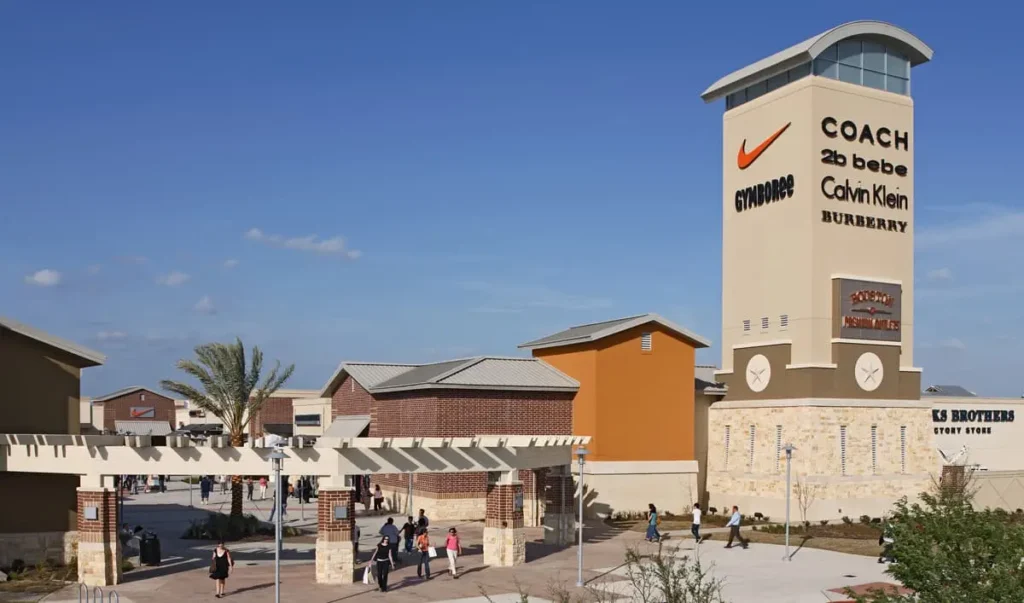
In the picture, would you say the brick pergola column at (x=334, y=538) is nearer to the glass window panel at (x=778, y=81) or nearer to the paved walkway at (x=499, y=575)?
the paved walkway at (x=499, y=575)

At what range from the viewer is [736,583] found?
104 feet

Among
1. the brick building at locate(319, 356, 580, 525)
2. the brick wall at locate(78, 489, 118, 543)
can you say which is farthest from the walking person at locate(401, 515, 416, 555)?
the brick building at locate(319, 356, 580, 525)

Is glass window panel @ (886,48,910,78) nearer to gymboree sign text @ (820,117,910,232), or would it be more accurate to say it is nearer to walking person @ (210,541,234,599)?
gymboree sign text @ (820,117,910,232)

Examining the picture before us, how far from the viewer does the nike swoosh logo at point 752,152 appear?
49.3 meters

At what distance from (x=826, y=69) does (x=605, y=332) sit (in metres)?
15.4

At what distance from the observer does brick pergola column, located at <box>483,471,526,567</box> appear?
110 ft

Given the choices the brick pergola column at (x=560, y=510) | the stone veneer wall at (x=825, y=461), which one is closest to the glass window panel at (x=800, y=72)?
the stone veneer wall at (x=825, y=461)

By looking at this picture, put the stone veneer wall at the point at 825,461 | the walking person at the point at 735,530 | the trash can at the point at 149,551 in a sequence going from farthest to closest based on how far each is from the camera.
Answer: the stone veneer wall at the point at 825,461
the walking person at the point at 735,530
the trash can at the point at 149,551

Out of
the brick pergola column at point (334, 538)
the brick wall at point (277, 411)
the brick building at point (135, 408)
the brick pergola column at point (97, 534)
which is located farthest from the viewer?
the brick building at point (135, 408)

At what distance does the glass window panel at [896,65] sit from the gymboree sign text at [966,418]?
17190 millimetres

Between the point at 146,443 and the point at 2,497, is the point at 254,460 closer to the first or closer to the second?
the point at 146,443

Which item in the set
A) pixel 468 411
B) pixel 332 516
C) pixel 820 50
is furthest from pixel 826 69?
pixel 332 516

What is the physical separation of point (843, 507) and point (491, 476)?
19.8 meters

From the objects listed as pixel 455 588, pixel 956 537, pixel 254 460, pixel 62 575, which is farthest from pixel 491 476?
pixel 956 537
